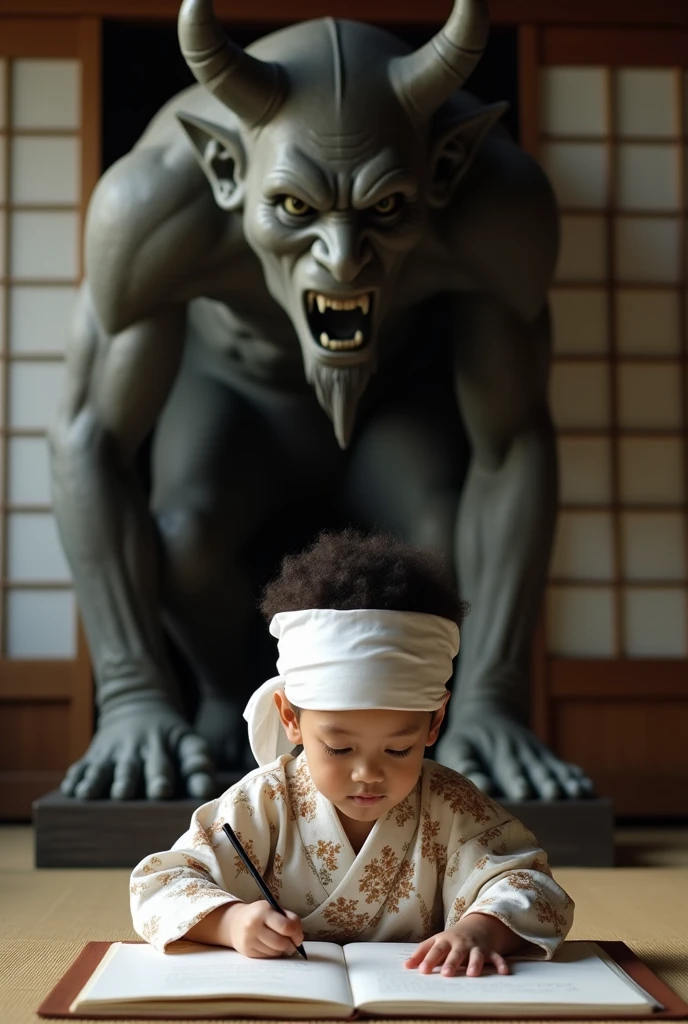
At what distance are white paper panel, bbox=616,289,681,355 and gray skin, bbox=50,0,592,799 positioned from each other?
644 millimetres

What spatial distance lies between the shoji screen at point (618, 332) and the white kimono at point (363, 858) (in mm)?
2069

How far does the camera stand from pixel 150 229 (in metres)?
2.52

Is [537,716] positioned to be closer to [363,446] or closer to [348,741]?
[363,446]

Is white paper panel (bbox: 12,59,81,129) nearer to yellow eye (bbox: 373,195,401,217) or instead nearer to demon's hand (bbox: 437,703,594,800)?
yellow eye (bbox: 373,195,401,217)

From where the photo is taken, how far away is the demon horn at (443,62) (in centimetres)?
231

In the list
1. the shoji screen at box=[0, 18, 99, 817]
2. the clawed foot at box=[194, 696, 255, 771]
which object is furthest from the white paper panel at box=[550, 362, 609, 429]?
the shoji screen at box=[0, 18, 99, 817]

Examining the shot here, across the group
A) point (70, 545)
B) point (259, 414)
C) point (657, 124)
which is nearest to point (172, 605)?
point (70, 545)

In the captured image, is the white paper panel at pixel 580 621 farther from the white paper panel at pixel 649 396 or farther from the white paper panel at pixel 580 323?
the white paper panel at pixel 580 323

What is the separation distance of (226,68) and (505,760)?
1392mm

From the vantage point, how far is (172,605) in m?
2.91

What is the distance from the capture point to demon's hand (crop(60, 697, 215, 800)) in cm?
246

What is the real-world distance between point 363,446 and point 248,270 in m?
0.66

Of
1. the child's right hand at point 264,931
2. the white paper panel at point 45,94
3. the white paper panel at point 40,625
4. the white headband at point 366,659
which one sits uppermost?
the white paper panel at point 45,94

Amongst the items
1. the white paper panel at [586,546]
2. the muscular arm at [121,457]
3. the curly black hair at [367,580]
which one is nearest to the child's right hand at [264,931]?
the curly black hair at [367,580]
